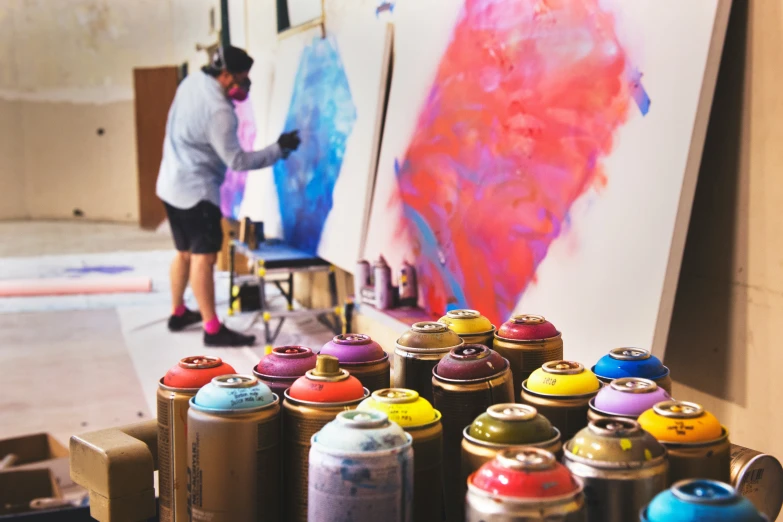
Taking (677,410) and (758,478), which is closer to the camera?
(677,410)

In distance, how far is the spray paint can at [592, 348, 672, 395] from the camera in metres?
1.27

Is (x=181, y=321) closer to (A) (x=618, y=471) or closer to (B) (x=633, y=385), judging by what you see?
(B) (x=633, y=385)

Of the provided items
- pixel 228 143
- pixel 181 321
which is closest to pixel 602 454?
pixel 228 143

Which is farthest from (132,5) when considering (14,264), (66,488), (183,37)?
(66,488)

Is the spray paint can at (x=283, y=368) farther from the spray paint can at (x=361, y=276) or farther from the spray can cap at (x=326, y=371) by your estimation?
the spray paint can at (x=361, y=276)

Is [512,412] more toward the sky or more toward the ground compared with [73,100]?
more toward the ground

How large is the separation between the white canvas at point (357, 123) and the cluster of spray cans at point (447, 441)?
236 cm

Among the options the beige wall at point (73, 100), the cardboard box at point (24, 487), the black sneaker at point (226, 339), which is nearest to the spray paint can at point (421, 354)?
the cardboard box at point (24, 487)

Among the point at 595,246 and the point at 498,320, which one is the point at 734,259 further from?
the point at 498,320

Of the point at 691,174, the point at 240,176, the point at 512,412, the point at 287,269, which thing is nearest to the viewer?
the point at 512,412

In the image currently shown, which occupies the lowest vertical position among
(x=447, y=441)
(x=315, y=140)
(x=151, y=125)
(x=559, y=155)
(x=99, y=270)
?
(x=99, y=270)

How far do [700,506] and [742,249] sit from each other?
1.33m

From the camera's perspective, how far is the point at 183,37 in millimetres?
10391

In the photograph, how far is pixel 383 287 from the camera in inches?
130
